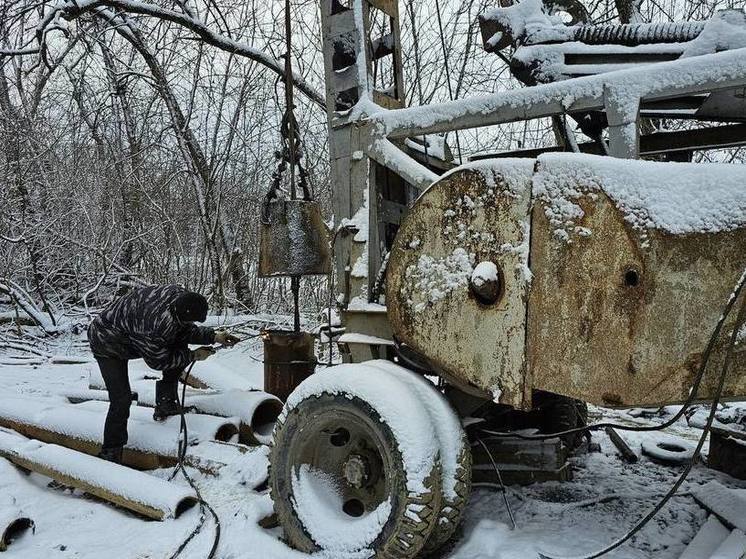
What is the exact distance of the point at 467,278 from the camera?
2.70 m

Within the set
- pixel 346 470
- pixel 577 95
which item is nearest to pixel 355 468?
pixel 346 470

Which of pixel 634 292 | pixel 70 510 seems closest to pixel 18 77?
pixel 70 510

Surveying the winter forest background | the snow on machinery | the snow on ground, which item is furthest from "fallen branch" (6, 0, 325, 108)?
the snow on ground

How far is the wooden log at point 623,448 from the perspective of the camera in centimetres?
428

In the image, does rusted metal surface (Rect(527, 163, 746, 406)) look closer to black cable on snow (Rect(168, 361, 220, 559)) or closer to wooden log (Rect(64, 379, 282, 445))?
black cable on snow (Rect(168, 361, 220, 559))

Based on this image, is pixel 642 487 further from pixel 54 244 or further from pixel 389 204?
pixel 54 244

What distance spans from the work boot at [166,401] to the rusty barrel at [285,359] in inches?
28.3

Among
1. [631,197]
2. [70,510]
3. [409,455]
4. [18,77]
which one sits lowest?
[70,510]

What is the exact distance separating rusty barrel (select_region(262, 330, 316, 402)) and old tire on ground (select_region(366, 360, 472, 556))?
2.19 m

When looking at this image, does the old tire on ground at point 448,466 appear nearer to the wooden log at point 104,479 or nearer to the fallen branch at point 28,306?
the wooden log at point 104,479

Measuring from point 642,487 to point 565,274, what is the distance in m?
1.99

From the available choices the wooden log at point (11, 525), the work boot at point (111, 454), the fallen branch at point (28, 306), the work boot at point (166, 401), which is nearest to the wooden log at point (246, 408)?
the work boot at point (166, 401)

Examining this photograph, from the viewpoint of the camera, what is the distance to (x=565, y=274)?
240 centimetres

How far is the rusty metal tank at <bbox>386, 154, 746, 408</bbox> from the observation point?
2.19m
